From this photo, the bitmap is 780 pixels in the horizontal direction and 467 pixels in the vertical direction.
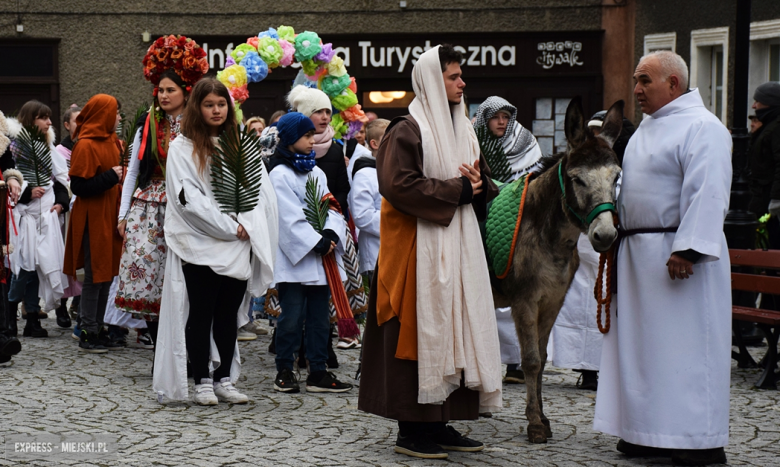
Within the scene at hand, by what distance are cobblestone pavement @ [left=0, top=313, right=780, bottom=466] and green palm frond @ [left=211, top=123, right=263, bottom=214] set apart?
A: 4.28 ft

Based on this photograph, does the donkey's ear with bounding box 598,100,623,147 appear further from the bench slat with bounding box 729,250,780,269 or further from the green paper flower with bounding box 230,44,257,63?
the green paper flower with bounding box 230,44,257,63

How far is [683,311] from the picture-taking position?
5.34m

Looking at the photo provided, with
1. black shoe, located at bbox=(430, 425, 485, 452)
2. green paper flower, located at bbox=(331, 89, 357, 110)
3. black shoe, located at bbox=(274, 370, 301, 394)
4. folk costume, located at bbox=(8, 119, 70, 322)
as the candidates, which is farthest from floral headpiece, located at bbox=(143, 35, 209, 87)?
black shoe, located at bbox=(430, 425, 485, 452)

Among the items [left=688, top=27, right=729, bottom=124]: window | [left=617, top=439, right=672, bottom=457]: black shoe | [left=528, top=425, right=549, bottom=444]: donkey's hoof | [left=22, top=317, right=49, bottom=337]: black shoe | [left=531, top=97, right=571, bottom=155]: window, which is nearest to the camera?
[left=617, top=439, right=672, bottom=457]: black shoe

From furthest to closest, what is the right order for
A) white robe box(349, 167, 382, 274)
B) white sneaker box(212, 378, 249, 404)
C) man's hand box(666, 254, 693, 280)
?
white robe box(349, 167, 382, 274) < white sneaker box(212, 378, 249, 404) < man's hand box(666, 254, 693, 280)

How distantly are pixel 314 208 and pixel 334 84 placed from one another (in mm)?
2985

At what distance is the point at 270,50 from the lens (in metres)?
10.3

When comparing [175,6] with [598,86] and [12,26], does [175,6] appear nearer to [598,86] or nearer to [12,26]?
[12,26]

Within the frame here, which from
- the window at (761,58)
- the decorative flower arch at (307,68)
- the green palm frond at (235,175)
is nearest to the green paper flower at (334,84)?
the decorative flower arch at (307,68)

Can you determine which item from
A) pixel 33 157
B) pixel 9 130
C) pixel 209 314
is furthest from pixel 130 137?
pixel 209 314

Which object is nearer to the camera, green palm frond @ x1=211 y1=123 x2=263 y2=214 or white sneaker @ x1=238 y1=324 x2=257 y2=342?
green palm frond @ x1=211 y1=123 x2=263 y2=214

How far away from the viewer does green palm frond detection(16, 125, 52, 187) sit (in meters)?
Result: 9.49

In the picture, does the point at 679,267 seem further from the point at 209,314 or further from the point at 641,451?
the point at 209,314

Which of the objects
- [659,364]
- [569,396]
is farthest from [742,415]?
[659,364]
